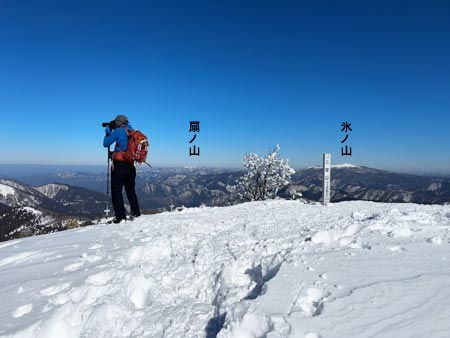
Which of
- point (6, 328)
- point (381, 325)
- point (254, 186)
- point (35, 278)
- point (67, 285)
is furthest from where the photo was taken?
point (254, 186)

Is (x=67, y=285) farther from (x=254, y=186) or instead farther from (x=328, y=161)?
(x=254, y=186)

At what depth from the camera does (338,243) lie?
6145 millimetres

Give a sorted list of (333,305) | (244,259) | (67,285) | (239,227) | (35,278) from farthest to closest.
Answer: (239,227), (244,259), (35,278), (67,285), (333,305)

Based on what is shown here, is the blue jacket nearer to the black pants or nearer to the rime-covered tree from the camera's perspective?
the black pants

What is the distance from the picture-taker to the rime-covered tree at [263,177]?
38.2 m

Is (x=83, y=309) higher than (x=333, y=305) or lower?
lower

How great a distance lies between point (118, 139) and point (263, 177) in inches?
1187

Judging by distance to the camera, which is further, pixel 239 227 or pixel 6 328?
pixel 239 227

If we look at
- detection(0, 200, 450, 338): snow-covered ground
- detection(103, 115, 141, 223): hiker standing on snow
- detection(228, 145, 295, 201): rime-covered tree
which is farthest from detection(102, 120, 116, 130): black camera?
detection(228, 145, 295, 201): rime-covered tree

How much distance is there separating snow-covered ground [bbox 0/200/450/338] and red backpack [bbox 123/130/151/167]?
320cm

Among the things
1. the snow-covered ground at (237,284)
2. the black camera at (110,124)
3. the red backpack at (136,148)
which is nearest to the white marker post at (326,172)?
the snow-covered ground at (237,284)

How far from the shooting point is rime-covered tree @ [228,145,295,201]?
38181 mm

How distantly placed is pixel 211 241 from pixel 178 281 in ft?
7.23

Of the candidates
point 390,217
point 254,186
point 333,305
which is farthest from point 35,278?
point 254,186
